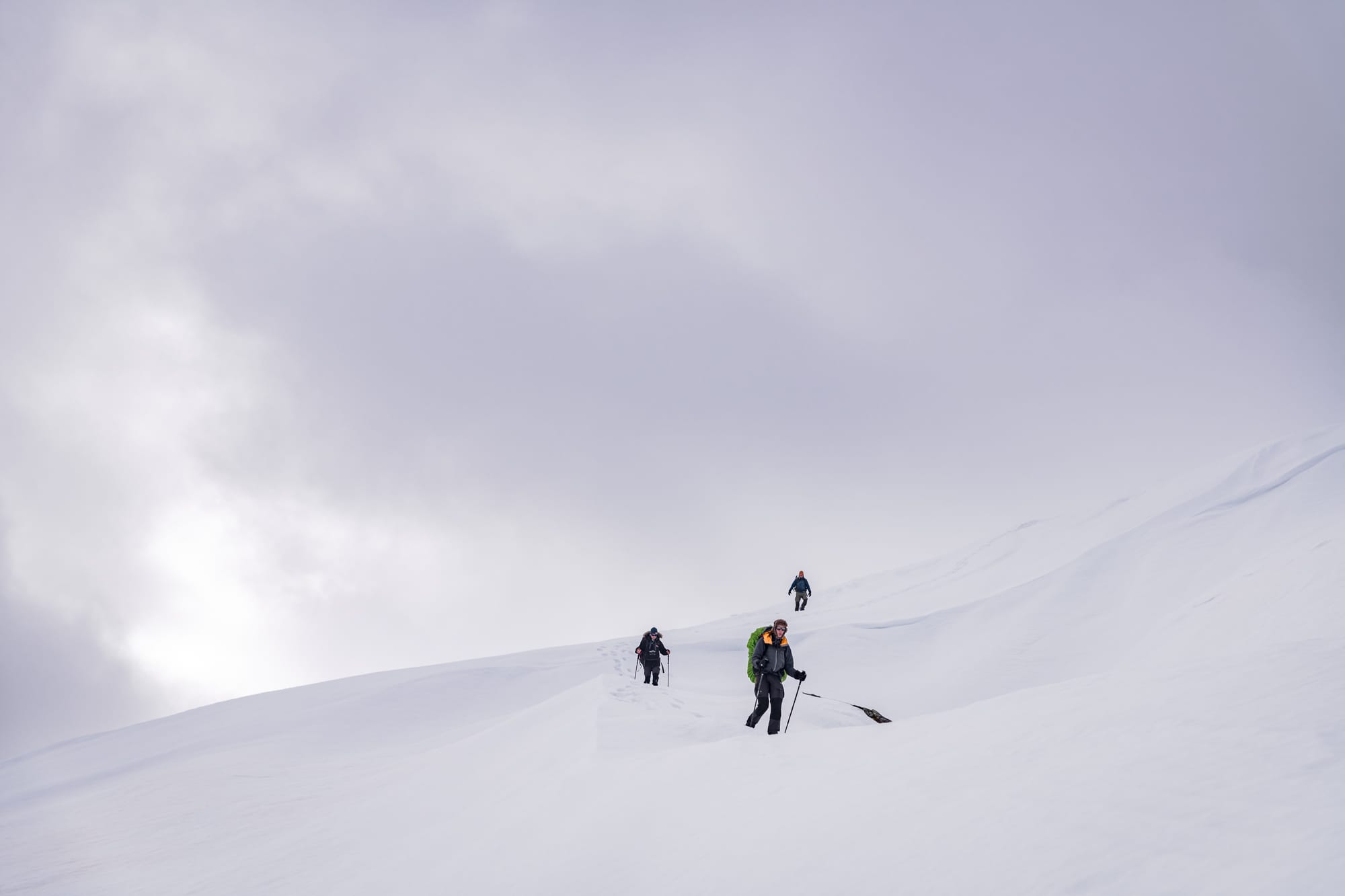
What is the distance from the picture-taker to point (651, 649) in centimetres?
1767

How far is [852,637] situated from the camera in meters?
22.4

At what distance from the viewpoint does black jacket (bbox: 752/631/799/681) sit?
1021cm

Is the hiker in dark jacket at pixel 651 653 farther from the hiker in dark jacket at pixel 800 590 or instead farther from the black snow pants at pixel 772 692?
the hiker in dark jacket at pixel 800 590

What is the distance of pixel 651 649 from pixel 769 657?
25.7 ft

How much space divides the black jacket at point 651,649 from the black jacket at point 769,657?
7386 millimetres

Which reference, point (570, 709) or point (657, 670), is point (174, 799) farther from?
point (657, 670)

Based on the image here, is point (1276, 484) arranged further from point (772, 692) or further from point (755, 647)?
point (755, 647)

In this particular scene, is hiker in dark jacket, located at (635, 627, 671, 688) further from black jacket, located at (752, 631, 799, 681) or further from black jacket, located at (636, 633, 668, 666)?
black jacket, located at (752, 631, 799, 681)

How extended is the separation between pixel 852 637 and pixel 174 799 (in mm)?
16412

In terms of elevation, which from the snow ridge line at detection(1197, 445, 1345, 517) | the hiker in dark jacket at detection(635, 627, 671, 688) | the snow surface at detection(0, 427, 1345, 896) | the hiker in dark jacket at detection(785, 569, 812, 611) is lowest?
the snow surface at detection(0, 427, 1345, 896)

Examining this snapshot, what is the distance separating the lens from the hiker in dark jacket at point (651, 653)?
17484 millimetres

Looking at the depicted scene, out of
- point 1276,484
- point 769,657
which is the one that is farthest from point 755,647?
point 1276,484

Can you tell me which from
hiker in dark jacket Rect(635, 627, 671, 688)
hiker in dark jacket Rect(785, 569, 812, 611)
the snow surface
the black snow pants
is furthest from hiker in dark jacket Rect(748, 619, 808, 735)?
hiker in dark jacket Rect(785, 569, 812, 611)

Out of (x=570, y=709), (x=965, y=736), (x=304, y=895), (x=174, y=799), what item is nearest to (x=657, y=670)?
(x=570, y=709)
